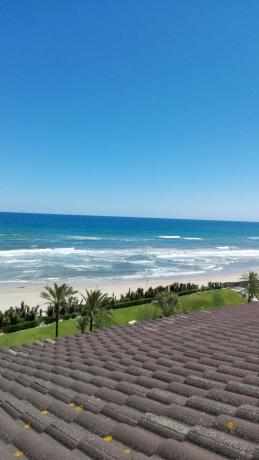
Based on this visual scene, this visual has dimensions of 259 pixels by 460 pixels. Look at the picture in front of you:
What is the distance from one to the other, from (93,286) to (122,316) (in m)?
18.4

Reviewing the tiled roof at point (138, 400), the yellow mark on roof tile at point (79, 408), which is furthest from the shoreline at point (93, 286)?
the yellow mark on roof tile at point (79, 408)

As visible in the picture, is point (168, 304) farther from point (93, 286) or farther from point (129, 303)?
point (93, 286)

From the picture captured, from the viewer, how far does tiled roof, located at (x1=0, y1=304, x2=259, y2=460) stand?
3.11 m

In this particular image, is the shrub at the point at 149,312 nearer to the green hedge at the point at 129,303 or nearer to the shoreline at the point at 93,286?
the green hedge at the point at 129,303

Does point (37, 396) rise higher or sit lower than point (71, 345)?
higher

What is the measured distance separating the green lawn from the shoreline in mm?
9982

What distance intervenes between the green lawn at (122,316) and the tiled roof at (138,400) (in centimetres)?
1774

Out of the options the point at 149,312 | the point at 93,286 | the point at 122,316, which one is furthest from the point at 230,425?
the point at 93,286

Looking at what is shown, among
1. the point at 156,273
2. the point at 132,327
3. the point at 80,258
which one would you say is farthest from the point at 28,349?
the point at 80,258

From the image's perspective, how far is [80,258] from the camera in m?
74.4

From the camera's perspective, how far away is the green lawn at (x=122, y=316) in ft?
80.9

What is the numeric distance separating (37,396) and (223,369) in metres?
2.86

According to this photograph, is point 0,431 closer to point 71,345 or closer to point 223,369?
point 223,369

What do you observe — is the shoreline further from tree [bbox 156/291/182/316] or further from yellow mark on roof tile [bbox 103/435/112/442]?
yellow mark on roof tile [bbox 103/435/112/442]
